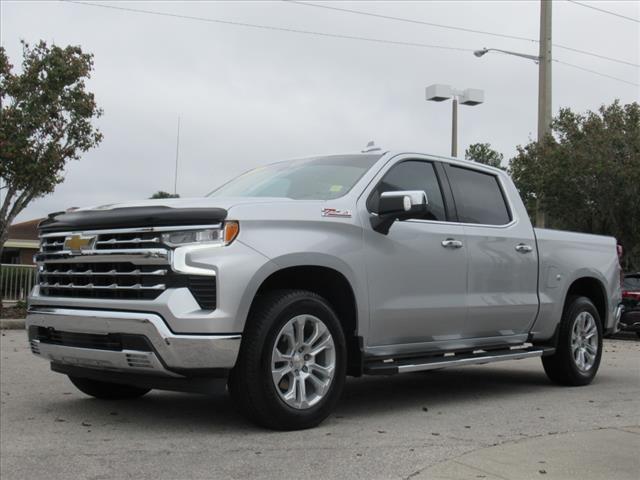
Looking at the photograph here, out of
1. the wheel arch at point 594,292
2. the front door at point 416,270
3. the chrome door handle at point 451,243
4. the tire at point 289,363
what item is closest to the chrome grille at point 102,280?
the tire at point 289,363

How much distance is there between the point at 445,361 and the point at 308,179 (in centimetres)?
182

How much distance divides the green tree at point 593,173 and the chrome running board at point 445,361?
14101 mm

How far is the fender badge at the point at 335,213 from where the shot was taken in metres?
5.49

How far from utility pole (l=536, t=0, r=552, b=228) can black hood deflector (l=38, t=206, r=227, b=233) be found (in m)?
17.1

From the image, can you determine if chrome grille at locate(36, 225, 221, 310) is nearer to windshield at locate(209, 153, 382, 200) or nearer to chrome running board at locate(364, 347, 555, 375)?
windshield at locate(209, 153, 382, 200)

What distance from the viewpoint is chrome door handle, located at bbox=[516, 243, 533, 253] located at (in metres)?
7.15

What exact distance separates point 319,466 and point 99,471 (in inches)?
47.0

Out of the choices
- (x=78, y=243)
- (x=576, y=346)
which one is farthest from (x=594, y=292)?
(x=78, y=243)

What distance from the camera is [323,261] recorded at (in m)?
5.37

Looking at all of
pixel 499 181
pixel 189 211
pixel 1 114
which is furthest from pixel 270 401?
pixel 1 114

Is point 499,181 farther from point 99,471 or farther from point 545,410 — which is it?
point 99,471

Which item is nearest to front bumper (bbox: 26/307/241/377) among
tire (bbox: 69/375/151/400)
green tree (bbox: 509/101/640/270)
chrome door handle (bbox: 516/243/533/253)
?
tire (bbox: 69/375/151/400)

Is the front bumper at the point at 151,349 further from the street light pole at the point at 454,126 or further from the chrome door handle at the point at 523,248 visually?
the street light pole at the point at 454,126

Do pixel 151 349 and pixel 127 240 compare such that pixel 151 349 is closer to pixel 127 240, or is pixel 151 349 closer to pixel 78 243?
pixel 127 240
